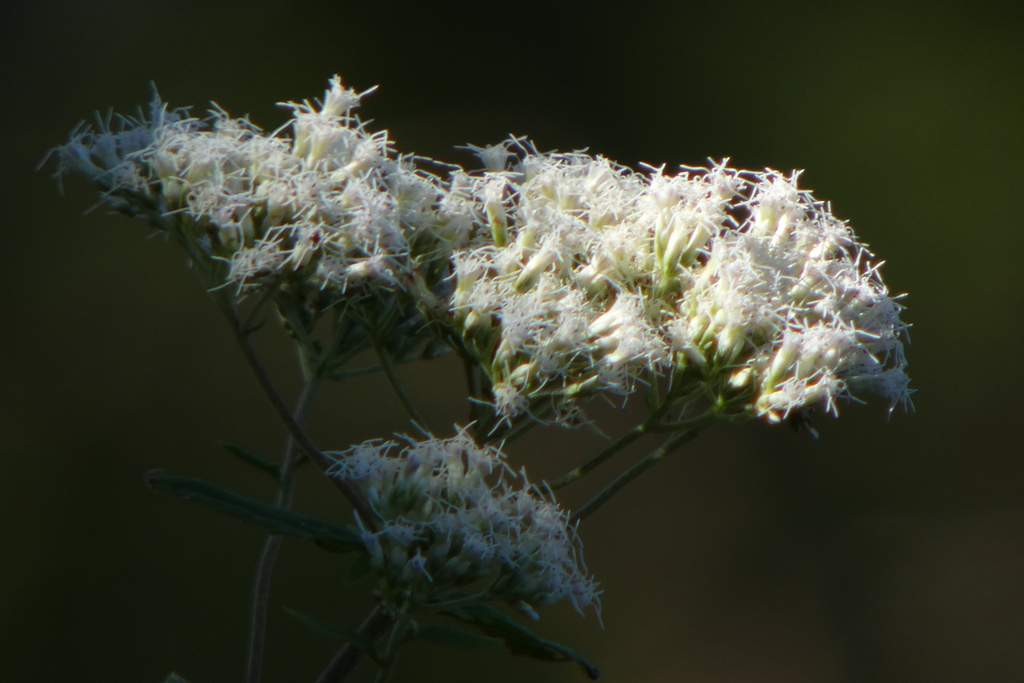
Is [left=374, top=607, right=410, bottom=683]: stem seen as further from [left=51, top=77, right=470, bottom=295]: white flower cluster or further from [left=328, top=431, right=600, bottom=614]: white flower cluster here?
[left=51, top=77, right=470, bottom=295]: white flower cluster

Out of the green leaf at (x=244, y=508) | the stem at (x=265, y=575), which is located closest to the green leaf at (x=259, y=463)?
the stem at (x=265, y=575)

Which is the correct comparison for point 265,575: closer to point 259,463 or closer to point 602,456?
point 259,463

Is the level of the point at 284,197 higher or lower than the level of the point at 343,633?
higher

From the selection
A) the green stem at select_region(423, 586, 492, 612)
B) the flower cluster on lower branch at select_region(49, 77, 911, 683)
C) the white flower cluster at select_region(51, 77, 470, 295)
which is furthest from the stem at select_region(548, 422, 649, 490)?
the white flower cluster at select_region(51, 77, 470, 295)

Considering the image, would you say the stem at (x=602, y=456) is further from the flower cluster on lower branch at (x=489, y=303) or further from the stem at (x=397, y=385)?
the stem at (x=397, y=385)

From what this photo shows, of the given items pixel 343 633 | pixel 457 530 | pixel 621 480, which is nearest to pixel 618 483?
pixel 621 480
